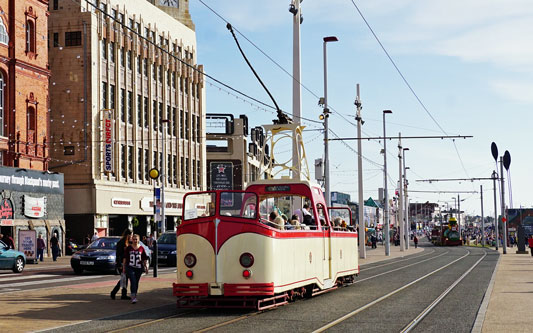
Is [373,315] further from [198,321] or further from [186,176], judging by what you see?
[186,176]

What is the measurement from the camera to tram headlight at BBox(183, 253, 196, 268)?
15.7 meters

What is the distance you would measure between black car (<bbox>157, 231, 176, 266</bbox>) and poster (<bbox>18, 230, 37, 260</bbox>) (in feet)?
26.3

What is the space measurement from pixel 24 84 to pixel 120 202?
505 inches

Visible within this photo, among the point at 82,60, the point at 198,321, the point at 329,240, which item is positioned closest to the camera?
the point at 198,321

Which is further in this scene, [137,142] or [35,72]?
[137,142]

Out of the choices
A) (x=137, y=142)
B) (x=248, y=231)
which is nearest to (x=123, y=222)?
(x=137, y=142)

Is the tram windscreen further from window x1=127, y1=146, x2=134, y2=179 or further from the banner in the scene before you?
window x1=127, y1=146, x2=134, y2=179

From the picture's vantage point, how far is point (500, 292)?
67.2ft

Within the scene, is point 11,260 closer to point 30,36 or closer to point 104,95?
point 30,36

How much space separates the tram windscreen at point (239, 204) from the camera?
15742mm

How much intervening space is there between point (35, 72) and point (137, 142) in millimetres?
13169

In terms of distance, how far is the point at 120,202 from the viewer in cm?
5466

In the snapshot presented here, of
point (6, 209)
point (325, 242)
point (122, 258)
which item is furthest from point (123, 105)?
point (325, 242)

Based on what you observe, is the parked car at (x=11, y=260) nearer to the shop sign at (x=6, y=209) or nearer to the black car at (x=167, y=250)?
the black car at (x=167, y=250)
